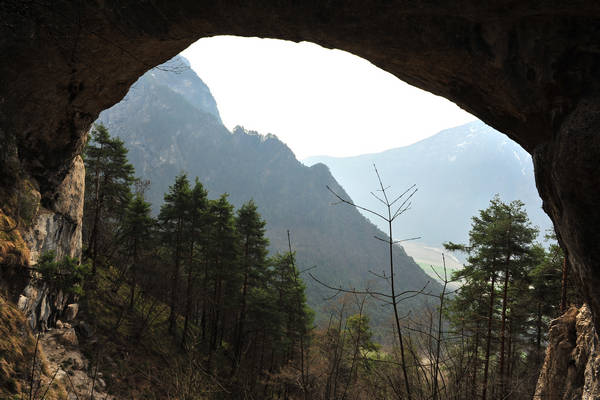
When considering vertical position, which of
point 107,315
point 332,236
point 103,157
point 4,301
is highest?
point 332,236

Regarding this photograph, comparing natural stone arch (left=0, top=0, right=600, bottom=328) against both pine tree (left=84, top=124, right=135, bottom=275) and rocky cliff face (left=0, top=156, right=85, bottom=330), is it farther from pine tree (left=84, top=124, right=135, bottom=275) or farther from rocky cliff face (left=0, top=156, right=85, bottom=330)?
pine tree (left=84, top=124, right=135, bottom=275)

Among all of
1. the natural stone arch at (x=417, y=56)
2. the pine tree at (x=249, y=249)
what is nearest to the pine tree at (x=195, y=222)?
the pine tree at (x=249, y=249)

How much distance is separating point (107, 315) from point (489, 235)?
64.3 ft

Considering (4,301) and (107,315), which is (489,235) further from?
(107,315)

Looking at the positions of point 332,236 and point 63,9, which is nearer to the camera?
point 63,9

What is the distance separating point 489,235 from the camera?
13625 mm

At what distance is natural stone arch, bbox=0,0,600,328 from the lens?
14.5 feet

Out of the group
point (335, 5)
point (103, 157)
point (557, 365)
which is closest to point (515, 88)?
point (335, 5)

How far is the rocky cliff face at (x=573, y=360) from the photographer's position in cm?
629

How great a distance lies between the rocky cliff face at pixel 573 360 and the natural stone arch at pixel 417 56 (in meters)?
2.29

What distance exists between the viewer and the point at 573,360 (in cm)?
768

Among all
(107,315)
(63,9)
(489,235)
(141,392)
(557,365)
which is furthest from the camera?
(107,315)

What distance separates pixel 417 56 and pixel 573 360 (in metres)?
8.19

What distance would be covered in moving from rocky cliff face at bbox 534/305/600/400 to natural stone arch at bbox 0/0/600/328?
229 cm
